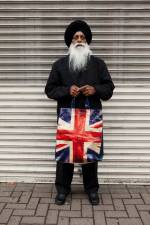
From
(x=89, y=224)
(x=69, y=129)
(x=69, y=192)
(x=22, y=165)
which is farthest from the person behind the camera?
(x=22, y=165)

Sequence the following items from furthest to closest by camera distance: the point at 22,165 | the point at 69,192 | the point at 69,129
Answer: the point at 22,165, the point at 69,192, the point at 69,129

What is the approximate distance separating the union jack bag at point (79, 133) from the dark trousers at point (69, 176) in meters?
0.26

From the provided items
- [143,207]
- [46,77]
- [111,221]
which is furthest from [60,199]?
[46,77]

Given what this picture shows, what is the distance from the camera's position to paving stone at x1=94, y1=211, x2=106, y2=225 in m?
3.91

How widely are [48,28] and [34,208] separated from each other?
2.24 meters

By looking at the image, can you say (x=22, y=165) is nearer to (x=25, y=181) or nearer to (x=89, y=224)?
(x=25, y=181)

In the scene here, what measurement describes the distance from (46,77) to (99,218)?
193 centimetres

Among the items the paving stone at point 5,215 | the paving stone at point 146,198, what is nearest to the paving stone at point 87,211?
the paving stone at point 146,198

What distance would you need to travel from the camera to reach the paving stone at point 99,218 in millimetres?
3906

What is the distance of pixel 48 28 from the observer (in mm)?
4781

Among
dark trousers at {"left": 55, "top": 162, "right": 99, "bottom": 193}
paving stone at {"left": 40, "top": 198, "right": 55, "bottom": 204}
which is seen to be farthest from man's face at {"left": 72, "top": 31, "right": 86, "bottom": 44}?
paving stone at {"left": 40, "top": 198, "right": 55, "bottom": 204}

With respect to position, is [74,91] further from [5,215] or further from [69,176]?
[5,215]

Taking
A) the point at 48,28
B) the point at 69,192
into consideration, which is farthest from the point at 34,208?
the point at 48,28

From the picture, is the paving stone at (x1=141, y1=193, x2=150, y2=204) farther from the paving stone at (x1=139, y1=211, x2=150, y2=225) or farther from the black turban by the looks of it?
the black turban
